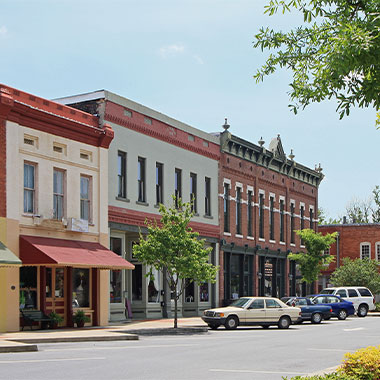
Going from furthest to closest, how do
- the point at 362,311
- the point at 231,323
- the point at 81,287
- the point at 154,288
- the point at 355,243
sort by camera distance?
the point at 355,243 < the point at 362,311 < the point at 154,288 < the point at 231,323 < the point at 81,287

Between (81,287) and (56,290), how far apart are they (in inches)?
61.7

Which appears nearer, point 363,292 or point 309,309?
point 309,309

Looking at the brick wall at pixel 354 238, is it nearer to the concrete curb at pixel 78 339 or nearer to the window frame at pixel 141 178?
the window frame at pixel 141 178

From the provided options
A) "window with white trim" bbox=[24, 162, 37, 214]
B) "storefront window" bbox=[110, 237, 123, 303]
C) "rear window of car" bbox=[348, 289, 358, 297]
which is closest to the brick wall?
"rear window of car" bbox=[348, 289, 358, 297]

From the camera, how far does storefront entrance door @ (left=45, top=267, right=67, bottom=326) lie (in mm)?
28094

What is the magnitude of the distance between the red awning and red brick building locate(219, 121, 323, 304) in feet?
43.4

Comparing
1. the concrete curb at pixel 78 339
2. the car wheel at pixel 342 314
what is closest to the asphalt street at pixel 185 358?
the concrete curb at pixel 78 339

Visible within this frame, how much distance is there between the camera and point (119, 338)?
24.2 meters

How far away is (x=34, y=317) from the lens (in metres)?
26.8

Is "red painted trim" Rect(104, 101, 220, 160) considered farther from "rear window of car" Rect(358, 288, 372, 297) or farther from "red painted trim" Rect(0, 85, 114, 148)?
"rear window of car" Rect(358, 288, 372, 297)

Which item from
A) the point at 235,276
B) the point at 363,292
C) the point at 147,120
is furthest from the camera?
the point at 363,292

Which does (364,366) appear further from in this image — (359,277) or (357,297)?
(359,277)

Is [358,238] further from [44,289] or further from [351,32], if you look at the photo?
[351,32]

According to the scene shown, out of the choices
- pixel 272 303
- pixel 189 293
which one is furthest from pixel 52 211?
pixel 189 293
